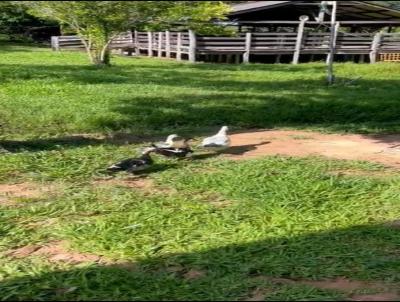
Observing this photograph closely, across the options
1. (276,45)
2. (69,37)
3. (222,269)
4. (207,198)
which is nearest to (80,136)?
(207,198)

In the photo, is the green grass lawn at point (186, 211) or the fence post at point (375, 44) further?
the fence post at point (375, 44)

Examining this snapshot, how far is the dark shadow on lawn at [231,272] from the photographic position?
10.4 ft

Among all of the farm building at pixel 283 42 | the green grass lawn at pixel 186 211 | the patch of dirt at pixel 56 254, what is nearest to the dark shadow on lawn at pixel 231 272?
the green grass lawn at pixel 186 211

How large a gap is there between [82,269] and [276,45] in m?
17.9

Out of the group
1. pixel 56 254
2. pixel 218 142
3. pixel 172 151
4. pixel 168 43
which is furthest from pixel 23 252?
pixel 168 43

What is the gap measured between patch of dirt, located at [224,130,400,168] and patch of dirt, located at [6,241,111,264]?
2.71 m

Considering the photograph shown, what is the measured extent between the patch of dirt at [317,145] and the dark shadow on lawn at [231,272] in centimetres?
242

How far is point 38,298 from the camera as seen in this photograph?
123 inches

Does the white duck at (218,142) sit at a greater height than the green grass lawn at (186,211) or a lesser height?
greater

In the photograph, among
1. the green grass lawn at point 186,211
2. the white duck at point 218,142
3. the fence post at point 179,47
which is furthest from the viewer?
the fence post at point 179,47

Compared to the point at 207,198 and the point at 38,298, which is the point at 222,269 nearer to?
the point at 38,298

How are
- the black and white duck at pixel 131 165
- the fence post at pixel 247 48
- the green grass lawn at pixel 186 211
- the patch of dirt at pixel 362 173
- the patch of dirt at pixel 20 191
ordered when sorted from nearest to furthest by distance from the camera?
the green grass lawn at pixel 186 211, the patch of dirt at pixel 20 191, the black and white duck at pixel 131 165, the patch of dirt at pixel 362 173, the fence post at pixel 247 48

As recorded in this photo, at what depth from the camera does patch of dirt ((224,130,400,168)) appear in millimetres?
6465

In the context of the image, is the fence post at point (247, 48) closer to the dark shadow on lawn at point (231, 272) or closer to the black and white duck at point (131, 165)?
the black and white duck at point (131, 165)
